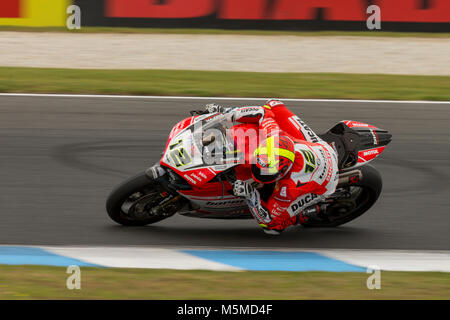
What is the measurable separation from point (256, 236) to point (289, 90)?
5.74 meters

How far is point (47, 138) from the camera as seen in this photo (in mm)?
9602

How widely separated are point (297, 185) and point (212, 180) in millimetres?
700

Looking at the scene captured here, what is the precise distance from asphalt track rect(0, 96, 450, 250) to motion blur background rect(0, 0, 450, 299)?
0.08 ft

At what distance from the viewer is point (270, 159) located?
5.89 meters

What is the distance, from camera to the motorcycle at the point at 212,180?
6.14 m

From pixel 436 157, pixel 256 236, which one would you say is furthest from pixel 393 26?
pixel 256 236

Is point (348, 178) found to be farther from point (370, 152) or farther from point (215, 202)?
point (215, 202)

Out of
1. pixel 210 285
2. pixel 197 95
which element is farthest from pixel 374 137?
pixel 197 95

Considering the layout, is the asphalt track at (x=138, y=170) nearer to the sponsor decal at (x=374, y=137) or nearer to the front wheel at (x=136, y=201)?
the front wheel at (x=136, y=201)

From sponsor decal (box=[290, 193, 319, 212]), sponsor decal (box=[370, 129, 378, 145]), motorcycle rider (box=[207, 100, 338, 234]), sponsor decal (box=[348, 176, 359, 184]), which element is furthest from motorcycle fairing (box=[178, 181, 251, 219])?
sponsor decal (box=[370, 129, 378, 145])

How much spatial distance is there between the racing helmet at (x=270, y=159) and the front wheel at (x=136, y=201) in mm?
920

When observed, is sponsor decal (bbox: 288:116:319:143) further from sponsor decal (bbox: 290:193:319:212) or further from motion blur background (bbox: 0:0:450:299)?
motion blur background (bbox: 0:0:450:299)

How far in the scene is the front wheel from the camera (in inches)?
251
